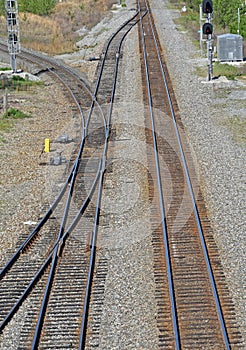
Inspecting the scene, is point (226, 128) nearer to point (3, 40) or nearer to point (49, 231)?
point (49, 231)

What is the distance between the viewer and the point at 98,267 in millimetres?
10906

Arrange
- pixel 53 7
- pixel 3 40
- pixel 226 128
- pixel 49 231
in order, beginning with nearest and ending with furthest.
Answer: pixel 49 231 → pixel 226 128 → pixel 3 40 → pixel 53 7

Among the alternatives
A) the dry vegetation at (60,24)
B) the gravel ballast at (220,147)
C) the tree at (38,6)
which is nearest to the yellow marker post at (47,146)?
the gravel ballast at (220,147)

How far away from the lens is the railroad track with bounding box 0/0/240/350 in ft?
29.4

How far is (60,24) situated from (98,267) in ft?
124

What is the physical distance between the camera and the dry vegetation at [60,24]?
3816 centimetres

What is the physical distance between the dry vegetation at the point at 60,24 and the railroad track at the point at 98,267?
68.8ft

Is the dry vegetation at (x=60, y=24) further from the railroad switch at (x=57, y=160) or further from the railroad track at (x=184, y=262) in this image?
the railroad track at (x=184, y=262)

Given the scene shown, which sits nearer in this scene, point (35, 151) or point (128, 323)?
point (128, 323)

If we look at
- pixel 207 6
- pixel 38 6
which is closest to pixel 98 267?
pixel 207 6

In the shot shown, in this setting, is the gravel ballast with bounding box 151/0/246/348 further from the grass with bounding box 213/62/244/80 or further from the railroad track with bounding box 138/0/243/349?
the grass with bounding box 213/62/244/80

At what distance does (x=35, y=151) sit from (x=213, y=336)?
10613mm

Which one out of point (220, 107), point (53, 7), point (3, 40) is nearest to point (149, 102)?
point (220, 107)

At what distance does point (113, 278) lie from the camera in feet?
34.4
